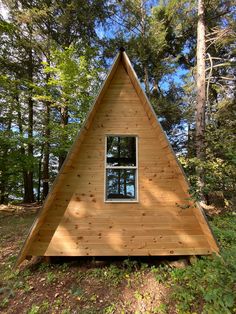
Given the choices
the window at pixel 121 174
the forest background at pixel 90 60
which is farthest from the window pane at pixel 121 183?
the forest background at pixel 90 60

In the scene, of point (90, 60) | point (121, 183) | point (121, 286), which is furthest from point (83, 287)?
point (90, 60)

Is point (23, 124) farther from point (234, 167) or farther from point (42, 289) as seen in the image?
point (234, 167)

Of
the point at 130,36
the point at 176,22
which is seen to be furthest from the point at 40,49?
the point at 176,22

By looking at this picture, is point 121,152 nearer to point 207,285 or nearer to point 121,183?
point 121,183

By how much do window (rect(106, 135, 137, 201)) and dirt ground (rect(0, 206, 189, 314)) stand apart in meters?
1.51

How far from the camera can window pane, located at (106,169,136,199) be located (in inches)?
198

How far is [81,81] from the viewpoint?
9.00 meters

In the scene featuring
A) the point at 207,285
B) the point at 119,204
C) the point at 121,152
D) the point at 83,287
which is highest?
the point at 121,152

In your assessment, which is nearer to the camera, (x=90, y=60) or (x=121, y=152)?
(x=121, y=152)

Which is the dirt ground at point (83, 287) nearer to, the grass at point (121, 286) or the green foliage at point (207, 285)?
the grass at point (121, 286)

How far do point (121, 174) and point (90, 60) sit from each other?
7527 millimetres

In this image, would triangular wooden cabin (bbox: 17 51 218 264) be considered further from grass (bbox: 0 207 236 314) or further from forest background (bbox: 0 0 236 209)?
forest background (bbox: 0 0 236 209)

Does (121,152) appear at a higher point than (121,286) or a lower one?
higher

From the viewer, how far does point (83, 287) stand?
402cm
